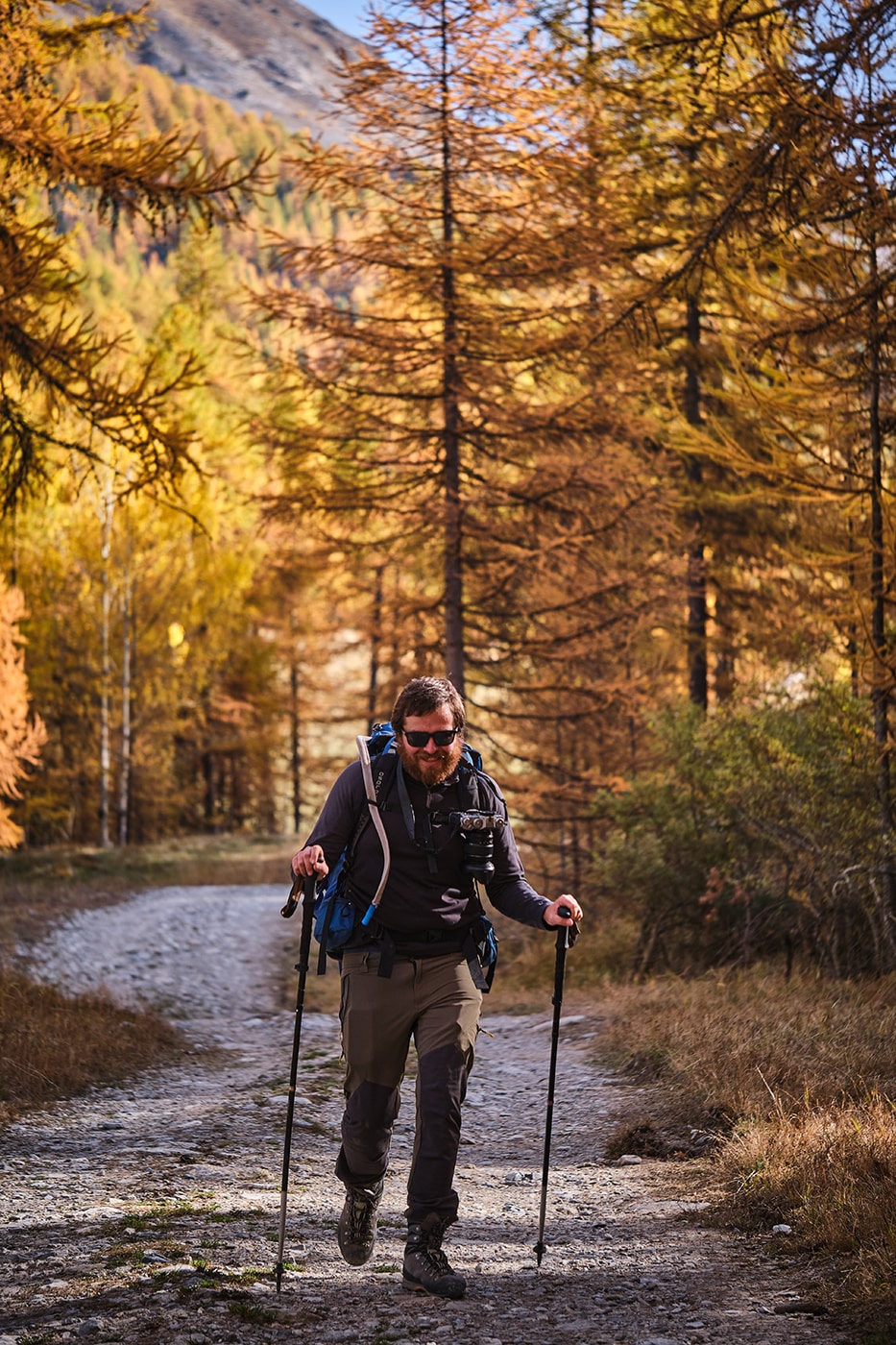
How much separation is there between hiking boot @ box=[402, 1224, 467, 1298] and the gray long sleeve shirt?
1.06m

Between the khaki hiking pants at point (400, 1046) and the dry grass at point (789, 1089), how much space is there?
149cm

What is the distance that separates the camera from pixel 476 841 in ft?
15.2

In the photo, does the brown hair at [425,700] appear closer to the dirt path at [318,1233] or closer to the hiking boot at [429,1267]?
the hiking boot at [429,1267]

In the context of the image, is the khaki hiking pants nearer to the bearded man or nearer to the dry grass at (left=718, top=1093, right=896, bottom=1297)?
the bearded man

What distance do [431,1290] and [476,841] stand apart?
1574 mm

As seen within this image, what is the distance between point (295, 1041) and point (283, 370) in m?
11.1

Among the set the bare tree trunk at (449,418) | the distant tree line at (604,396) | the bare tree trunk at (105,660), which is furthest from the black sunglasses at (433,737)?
the bare tree trunk at (105,660)

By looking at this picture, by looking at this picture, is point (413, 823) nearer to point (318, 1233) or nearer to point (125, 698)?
point (318, 1233)

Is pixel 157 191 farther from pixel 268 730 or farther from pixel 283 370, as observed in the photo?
pixel 268 730

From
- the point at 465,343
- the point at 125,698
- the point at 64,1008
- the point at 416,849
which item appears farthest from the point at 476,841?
the point at 125,698

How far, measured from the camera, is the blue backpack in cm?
459

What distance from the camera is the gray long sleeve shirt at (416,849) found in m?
4.62

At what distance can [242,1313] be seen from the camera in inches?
163

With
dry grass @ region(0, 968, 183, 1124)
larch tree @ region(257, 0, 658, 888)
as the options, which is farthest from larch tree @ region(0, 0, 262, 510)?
dry grass @ region(0, 968, 183, 1124)
